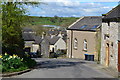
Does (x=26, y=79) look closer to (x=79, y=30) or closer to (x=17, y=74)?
(x=17, y=74)

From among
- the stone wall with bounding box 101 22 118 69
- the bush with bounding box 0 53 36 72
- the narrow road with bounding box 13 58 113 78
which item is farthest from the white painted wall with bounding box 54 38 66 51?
the bush with bounding box 0 53 36 72

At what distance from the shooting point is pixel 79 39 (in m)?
35.6

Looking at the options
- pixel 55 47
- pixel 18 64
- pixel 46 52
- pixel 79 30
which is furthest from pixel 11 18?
pixel 55 47

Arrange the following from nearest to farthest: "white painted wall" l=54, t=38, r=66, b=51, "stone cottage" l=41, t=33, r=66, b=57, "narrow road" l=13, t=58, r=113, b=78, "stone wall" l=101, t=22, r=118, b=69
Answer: "narrow road" l=13, t=58, r=113, b=78, "stone wall" l=101, t=22, r=118, b=69, "stone cottage" l=41, t=33, r=66, b=57, "white painted wall" l=54, t=38, r=66, b=51

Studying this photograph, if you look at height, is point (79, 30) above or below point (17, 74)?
above

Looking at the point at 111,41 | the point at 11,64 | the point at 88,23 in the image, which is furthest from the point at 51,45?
the point at 11,64

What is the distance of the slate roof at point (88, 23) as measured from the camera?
34381 mm

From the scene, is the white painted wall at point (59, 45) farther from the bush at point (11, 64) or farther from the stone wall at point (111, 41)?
the bush at point (11, 64)

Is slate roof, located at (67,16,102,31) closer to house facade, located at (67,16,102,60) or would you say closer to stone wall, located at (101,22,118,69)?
house facade, located at (67,16,102,60)

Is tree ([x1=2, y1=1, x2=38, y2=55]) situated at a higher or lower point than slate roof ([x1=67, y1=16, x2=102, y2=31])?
lower

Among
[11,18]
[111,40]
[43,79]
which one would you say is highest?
[11,18]

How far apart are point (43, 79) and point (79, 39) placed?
2444cm

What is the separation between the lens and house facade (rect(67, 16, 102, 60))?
33.2m

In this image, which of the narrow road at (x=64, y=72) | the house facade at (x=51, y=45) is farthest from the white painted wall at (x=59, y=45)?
the narrow road at (x=64, y=72)
